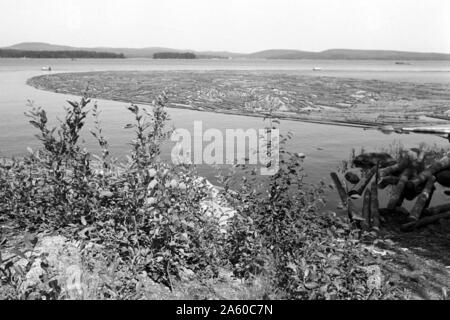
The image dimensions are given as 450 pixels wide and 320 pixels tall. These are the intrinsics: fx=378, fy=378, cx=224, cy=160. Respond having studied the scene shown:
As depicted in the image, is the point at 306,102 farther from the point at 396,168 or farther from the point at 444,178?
the point at 444,178

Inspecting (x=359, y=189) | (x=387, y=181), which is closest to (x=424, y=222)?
(x=359, y=189)

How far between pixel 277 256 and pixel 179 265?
5.28 feet

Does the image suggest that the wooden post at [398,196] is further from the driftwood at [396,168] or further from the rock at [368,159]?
the rock at [368,159]

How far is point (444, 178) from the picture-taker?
14.2m

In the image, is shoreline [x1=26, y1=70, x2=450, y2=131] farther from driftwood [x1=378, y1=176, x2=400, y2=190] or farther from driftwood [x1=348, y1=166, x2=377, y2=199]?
driftwood [x1=348, y1=166, x2=377, y2=199]

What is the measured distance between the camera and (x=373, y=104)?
36.4m

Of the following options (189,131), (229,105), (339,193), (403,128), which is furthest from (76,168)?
(229,105)

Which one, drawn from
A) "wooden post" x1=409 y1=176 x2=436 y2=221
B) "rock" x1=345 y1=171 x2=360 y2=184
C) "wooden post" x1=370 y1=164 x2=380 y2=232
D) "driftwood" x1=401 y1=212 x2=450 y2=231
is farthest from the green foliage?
"rock" x1=345 y1=171 x2=360 y2=184

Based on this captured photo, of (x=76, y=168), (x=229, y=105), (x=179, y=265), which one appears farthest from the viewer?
(x=229, y=105)

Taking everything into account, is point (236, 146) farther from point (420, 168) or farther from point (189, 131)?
point (420, 168)

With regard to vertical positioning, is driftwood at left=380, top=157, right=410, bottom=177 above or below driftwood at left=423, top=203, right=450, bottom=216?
above

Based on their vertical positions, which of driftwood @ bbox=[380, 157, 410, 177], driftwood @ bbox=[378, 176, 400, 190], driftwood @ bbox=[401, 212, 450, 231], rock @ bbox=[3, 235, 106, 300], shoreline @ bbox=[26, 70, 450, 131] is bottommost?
driftwood @ bbox=[401, 212, 450, 231]

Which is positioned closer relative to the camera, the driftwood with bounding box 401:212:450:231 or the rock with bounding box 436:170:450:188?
the driftwood with bounding box 401:212:450:231

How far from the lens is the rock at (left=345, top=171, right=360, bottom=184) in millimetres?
14844
